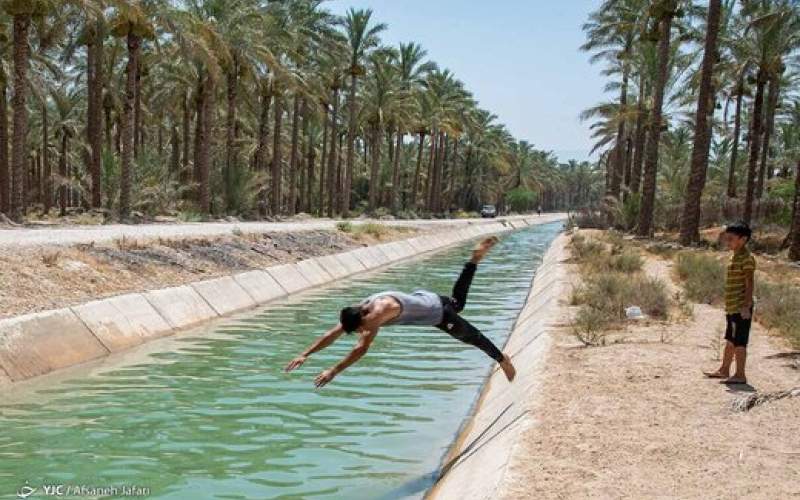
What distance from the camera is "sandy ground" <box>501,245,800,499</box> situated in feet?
18.1

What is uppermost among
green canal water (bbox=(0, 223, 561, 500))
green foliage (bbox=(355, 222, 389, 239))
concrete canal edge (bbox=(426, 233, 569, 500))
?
green foliage (bbox=(355, 222, 389, 239))

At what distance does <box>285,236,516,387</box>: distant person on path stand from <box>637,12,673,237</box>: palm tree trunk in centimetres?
2896

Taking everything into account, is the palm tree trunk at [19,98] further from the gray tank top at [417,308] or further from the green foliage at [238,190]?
the gray tank top at [417,308]

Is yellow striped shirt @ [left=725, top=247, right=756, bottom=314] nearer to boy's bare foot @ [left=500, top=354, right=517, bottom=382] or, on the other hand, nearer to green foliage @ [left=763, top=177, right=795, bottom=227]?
boy's bare foot @ [left=500, top=354, right=517, bottom=382]

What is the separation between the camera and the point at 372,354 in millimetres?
13047

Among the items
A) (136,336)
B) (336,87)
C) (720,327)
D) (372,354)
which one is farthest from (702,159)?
(336,87)

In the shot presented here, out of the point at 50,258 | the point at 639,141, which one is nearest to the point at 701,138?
the point at 639,141

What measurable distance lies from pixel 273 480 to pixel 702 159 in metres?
26.9

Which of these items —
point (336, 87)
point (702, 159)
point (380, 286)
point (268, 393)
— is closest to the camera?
point (268, 393)

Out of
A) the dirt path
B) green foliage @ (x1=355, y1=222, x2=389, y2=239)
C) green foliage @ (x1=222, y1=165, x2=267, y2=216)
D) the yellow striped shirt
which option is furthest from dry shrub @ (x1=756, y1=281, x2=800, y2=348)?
green foliage @ (x1=222, y1=165, x2=267, y2=216)

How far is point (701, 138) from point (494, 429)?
25187mm

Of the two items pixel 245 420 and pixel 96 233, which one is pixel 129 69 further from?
pixel 245 420

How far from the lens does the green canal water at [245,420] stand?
22.7 feet

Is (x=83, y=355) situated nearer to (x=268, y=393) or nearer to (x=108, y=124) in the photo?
(x=268, y=393)
